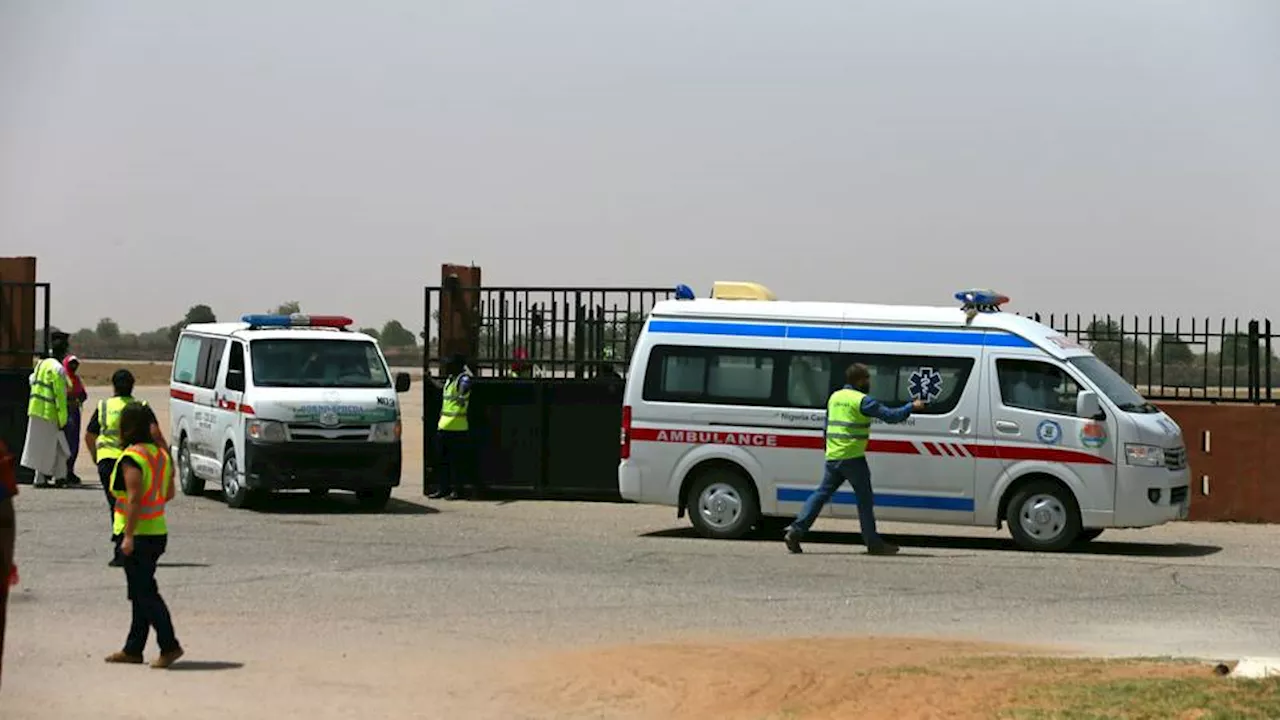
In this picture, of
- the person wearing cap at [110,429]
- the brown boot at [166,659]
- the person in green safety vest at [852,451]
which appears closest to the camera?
the brown boot at [166,659]

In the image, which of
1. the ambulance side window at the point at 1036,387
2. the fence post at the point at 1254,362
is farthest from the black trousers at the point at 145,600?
the fence post at the point at 1254,362

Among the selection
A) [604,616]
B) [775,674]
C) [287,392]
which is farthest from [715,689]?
[287,392]

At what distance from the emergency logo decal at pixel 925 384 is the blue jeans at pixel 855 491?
129cm

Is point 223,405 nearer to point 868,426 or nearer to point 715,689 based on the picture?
point 868,426

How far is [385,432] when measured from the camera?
22.4 m

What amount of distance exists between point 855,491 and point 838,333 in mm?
2075

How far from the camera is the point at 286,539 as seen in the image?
753 inches

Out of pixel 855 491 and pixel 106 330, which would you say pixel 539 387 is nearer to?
pixel 855 491

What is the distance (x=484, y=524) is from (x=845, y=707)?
11.2 metres

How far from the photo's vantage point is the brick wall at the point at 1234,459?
22.5 m

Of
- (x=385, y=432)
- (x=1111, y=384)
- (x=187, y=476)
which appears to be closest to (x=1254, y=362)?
(x=1111, y=384)

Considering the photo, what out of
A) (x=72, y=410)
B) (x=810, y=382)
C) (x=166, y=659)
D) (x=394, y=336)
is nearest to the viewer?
(x=166, y=659)

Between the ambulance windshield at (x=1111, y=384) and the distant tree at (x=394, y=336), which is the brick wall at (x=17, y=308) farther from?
the distant tree at (x=394, y=336)

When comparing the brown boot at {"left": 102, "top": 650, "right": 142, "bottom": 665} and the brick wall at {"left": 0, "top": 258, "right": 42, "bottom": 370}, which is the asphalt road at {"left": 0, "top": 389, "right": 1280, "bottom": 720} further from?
the brick wall at {"left": 0, "top": 258, "right": 42, "bottom": 370}
